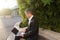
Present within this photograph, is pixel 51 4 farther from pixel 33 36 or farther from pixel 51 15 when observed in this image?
pixel 33 36

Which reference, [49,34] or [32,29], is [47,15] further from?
[32,29]

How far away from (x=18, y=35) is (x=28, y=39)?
422mm

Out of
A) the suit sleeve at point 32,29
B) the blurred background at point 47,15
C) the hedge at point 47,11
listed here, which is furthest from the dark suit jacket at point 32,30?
the hedge at point 47,11

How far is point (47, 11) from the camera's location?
7750 mm

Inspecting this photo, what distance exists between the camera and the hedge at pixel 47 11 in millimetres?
7590

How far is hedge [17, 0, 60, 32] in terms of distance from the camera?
7590 mm

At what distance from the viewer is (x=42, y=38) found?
711cm

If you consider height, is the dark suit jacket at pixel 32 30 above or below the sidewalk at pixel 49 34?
above

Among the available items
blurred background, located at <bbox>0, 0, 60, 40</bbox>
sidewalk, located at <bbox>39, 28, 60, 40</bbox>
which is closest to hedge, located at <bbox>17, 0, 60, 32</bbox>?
blurred background, located at <bbox>0, 0, 60, 40</bbox>

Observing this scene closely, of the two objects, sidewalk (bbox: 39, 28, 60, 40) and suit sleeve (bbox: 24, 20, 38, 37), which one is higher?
suit sleeve (bbox: 24, 20, 38, 37)

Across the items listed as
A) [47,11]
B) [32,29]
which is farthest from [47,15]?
[32,29]

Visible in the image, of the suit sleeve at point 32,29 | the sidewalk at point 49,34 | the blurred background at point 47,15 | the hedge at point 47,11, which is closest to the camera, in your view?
the suit sleeve at point 32,29

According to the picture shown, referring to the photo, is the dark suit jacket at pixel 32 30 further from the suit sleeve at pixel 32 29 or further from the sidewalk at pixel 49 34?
the sidewalk at pixel 49 34

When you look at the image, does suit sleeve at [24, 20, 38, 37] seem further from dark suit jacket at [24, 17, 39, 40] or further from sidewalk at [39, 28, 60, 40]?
sidewalk at [39, 28, 60, 40]
